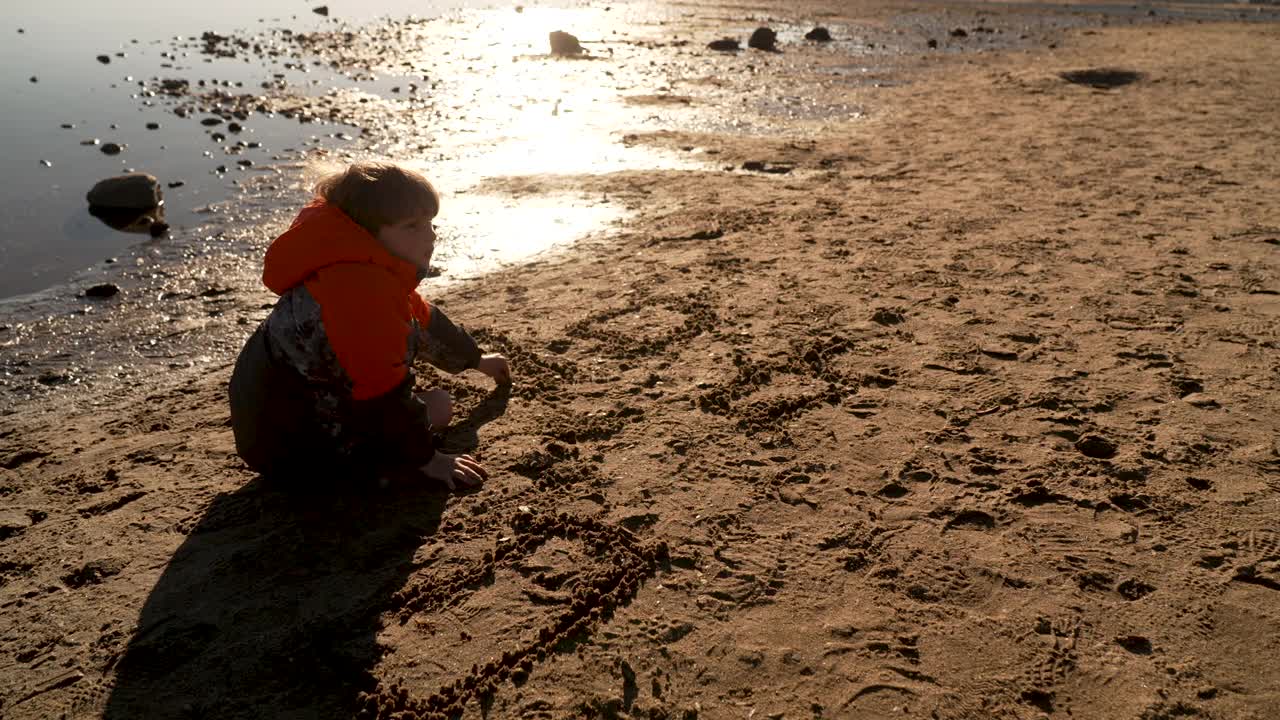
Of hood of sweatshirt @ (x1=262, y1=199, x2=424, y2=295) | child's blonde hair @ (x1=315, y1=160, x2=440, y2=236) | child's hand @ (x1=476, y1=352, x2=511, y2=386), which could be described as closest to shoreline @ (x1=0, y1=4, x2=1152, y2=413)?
child's hand @ (x1=476, y1=352, x2=511, y2=386)

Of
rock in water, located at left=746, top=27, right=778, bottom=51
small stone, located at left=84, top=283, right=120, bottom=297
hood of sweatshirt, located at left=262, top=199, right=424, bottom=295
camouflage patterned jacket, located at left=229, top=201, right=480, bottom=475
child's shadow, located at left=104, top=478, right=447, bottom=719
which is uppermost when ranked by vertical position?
rock in water, located at left=746, top=27, right=778, bottom=51

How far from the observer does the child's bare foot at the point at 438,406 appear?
3539mm

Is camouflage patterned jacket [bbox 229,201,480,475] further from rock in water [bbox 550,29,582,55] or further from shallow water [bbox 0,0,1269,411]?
rock in water [bbox 550,29,582,55]

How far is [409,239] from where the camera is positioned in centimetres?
310

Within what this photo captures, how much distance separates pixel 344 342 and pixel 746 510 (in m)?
1.56

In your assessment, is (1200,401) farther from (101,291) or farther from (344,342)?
(101,291)

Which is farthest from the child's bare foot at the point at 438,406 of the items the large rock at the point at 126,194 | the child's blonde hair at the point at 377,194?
the large rock at the point at 126,194

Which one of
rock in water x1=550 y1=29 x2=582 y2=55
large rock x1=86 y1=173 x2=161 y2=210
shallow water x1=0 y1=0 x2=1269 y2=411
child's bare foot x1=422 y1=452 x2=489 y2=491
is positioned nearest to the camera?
child's bare foot x1=422 y1=452 x2=489 y2=491

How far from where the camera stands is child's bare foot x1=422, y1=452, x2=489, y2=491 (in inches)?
131

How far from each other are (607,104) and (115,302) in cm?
679

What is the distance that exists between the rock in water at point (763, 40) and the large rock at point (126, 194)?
1190cm

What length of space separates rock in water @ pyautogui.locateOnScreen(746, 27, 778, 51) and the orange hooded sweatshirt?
48.1 ft

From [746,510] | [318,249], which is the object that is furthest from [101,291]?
[746,510]

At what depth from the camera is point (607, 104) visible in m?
10.9
